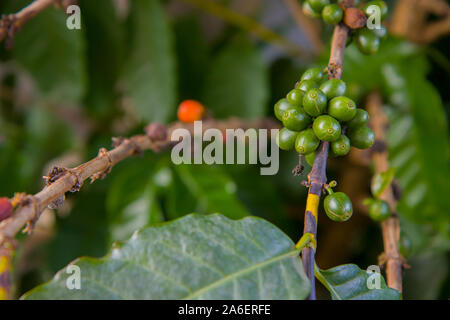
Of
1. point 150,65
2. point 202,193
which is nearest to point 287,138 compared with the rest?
point 202,193

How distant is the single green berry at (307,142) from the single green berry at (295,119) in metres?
0.01

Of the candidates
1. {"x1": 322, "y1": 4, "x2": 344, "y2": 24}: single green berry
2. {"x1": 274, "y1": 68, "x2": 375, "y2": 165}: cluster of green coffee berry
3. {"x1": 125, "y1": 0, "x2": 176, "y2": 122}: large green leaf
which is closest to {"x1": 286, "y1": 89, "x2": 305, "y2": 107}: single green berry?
{"x1": 274, "y1": 68, "x2": 375, "y2": 165}: cluster of green coffee berry

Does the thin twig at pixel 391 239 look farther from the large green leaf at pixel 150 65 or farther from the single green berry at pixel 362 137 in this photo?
the large green leaf at pixel 150 65

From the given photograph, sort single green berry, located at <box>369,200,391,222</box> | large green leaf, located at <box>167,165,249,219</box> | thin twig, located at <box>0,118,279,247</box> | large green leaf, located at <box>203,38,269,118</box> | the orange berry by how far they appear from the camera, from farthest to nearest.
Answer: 1. large green leaf, located at <box>203,38,269,118</box>
2. large green leaf, located at <box>167,165,249,219</box>
3. the orange berry
4. single green berry, located at <box>369,200,391,222</box>
5. thin twig, located at <box>0,118,279,247</box>

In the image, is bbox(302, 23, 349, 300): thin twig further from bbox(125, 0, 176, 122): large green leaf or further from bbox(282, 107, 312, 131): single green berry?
bbox(125, 0, 176, 122): large green leaf

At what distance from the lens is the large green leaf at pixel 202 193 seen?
29.4 inches

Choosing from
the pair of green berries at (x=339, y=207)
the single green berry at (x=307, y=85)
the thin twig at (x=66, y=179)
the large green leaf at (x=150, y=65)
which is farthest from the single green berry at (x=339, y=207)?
the large green leaf at (x=150, y=65)

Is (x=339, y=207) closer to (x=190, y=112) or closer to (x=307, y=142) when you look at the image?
(x=307, y=142)

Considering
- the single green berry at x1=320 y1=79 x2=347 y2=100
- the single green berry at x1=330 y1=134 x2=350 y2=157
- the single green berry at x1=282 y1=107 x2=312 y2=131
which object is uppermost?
the single green berry at x1=320 y1=79 x2=347 y2=100

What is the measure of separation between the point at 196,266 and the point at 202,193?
42 centimetres

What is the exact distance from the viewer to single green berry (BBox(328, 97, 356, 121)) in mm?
375

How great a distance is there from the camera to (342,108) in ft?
1.23

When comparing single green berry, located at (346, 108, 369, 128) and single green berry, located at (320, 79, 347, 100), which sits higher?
single green berry, located at (320, 79, 347, 100)
